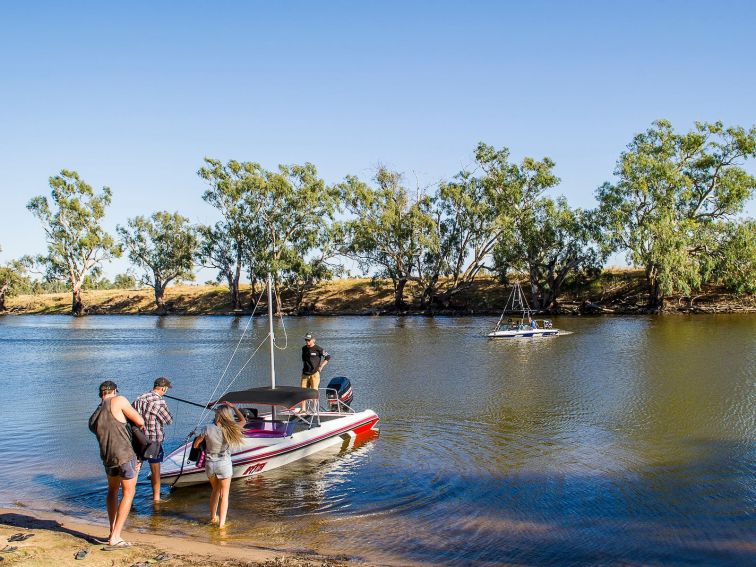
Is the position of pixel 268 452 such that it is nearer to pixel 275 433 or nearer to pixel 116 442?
pixel 275 433

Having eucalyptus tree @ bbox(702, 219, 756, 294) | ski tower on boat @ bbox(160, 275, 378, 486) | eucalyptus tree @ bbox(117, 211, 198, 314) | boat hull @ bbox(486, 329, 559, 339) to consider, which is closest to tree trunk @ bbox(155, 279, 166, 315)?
eucalyptus tree @ bbox(117, 211, 198, 314)

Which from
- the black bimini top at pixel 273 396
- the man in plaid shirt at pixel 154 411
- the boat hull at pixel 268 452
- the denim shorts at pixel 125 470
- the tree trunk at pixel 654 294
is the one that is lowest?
the boat hull at pixel 268 452

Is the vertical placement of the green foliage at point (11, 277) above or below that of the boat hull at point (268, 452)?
above

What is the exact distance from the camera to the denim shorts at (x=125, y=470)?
29.0 feet

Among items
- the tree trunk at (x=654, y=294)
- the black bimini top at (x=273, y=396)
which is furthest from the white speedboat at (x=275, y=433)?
the tree trunk at (x=654, y=294)

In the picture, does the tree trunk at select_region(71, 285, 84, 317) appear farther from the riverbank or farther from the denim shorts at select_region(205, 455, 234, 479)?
the denim shorts at select_region(205, 455, 234, 479)

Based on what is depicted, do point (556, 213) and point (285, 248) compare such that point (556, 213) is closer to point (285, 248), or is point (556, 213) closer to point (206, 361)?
point (285, 248)

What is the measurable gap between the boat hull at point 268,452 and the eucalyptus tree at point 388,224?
5417 cm

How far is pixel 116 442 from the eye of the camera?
8.78 metres

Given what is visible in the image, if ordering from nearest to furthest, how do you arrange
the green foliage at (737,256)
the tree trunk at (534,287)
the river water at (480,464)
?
1. the river water at (480,464)
2. the green foliage at (737,256)
3. the tree trunk at (534,287)

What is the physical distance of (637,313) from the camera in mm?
62094

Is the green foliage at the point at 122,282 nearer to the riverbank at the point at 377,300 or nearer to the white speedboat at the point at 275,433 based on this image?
the riverbank at the point at 377,300

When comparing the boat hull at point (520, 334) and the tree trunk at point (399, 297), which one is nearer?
the boat hull at point (520, 334)

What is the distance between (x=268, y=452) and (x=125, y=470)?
458cm
